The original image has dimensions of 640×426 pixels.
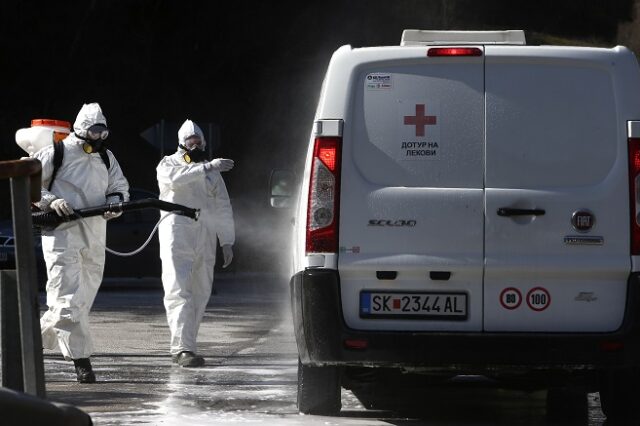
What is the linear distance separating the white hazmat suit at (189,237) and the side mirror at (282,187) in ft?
6.98

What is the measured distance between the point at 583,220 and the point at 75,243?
12.7 feet

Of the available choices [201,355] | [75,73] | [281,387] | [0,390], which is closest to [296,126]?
[75,73]

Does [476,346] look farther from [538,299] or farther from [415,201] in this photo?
[415,201]

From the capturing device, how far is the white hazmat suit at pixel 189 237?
1177 cm

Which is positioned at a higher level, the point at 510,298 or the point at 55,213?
the point at 55,213

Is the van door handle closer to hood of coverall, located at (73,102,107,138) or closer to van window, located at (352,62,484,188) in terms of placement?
van window, located at (352,62,484,188)

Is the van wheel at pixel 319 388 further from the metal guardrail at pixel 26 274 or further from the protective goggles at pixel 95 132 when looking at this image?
the protective goggles at pixel 95 132

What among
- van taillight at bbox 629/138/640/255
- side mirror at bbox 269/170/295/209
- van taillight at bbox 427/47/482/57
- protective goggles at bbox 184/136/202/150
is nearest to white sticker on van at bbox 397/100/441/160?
van taillight at bbox 427/47/482/57

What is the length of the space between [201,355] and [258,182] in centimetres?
1919

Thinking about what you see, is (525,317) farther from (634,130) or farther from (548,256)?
(634,130)

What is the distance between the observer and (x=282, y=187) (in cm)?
957

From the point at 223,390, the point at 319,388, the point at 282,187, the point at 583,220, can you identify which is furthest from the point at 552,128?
the point at 223,390

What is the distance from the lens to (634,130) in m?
7.56

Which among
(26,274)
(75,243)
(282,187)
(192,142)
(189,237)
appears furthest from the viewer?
(192,142)
